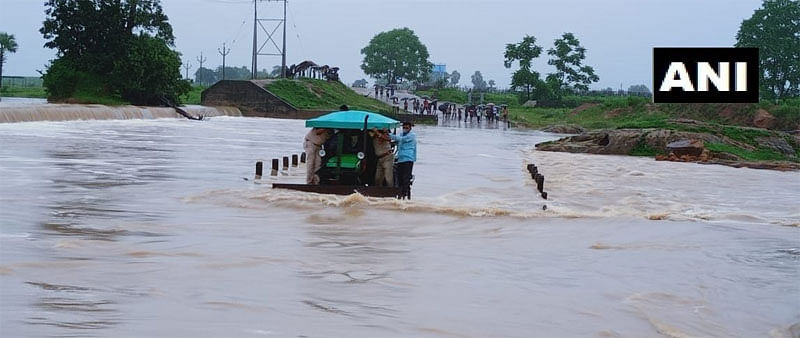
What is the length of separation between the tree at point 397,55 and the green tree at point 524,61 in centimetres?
3501

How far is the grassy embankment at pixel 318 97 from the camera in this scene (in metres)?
72.1

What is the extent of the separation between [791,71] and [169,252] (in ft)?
190

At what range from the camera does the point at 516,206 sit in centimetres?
1827

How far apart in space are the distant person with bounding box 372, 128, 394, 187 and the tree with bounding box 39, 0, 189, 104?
134 ft

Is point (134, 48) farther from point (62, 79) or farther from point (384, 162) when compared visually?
point (384, 162)

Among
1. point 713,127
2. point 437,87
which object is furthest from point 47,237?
point 437,87

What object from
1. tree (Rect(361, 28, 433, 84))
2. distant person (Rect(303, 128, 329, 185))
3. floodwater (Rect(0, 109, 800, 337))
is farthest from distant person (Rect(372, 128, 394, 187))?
tree (Rect(361, 28, 433, 84))

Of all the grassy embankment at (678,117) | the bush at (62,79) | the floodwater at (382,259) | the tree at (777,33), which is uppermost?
the tree at (777,33)

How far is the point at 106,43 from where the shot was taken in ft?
185

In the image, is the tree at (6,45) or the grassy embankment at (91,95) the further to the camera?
the tree at (6,45)

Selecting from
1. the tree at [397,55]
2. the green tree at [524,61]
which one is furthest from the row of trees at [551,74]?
the tree at [397,55]

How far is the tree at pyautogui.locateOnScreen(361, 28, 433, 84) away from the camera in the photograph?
121812mm

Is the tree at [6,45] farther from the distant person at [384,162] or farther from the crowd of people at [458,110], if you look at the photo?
Result: the distant person at [384,162]

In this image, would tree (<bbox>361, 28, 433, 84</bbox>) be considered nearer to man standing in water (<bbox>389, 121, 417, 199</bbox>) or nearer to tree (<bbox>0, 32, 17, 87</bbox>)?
tree (<bbox>0, 32, 17, 87</bbox>)
